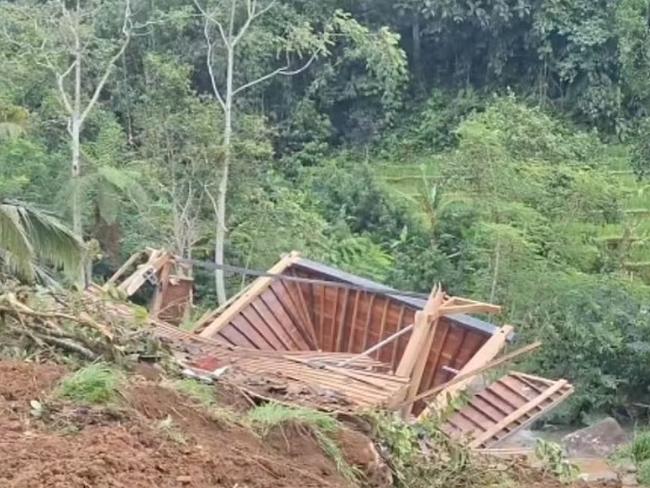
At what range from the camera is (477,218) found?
48.7 feet

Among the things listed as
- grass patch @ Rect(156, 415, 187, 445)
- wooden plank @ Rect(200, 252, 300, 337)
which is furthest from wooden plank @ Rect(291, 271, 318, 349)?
grass patch @ Rect(156, 415, 187, 445)

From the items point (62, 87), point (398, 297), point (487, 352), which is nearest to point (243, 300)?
point (398, 297)

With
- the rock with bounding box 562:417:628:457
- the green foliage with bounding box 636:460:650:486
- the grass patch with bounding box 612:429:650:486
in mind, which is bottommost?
the rock with bounding box 562:417:628:457

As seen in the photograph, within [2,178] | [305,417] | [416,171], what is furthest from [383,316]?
[416,171]

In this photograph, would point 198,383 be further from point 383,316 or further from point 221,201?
point 221,201

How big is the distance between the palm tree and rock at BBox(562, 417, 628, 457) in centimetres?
721

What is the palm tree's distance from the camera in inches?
228

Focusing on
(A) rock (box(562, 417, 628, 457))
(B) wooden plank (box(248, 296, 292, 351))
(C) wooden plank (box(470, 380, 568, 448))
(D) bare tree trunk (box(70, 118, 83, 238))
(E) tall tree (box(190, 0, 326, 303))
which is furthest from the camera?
(E) tall tree (box(190, 0, 326, 303))

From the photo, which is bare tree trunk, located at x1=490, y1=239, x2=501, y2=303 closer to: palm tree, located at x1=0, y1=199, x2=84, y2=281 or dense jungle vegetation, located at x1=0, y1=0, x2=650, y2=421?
dense jungle vegetation, located at x1=0, y1=0, x2=650, y2=421

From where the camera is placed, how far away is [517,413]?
6969 mm

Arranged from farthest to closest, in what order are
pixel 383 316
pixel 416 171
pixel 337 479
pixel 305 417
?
pixel 416 171
pixel 383 316
pixel 305 417
pixel 337 479

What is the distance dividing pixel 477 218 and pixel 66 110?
572cm

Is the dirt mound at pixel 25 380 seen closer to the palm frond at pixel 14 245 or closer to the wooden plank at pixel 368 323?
the palm frond at pixel 14 245

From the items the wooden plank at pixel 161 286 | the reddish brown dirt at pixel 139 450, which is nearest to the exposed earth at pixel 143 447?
the reddish brown dirt at pixel 139 450
